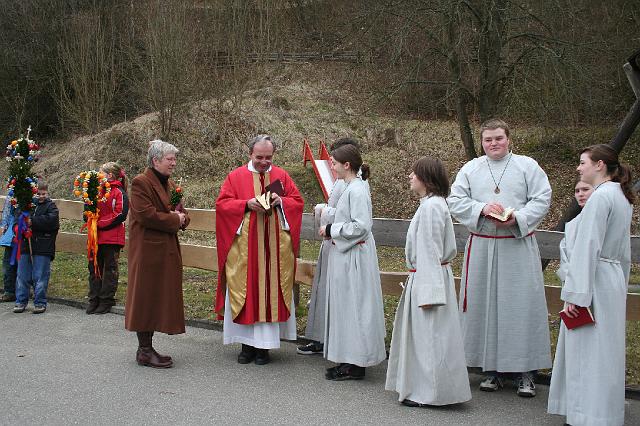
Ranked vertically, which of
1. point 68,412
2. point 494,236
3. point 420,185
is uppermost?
point 420,185

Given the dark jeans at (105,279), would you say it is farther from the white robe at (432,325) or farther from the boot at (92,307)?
the white robe at (432,325)

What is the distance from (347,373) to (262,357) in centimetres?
94

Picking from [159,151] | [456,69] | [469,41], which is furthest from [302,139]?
[159,151]

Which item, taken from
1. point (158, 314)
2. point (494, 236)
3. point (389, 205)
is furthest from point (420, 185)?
point (389, 205)

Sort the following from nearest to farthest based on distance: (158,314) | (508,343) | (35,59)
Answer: (508,343) < (158,314) < (35,59)

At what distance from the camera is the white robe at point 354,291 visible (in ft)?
21.6

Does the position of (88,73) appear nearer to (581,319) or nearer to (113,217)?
(113,217)

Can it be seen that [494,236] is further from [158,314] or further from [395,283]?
[158,314]

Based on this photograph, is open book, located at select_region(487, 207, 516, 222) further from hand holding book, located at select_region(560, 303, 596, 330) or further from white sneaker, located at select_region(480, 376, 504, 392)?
white sneaker, located at select_region(480, 376, 504, 392)

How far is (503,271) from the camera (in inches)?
248

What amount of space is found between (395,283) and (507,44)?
13660 millimetres

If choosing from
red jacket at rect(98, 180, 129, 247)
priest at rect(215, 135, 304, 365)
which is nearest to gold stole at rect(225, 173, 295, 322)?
priest at rect(215, 135, 304, 365)

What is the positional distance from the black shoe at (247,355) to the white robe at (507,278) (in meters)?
2.04

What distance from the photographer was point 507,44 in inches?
779
